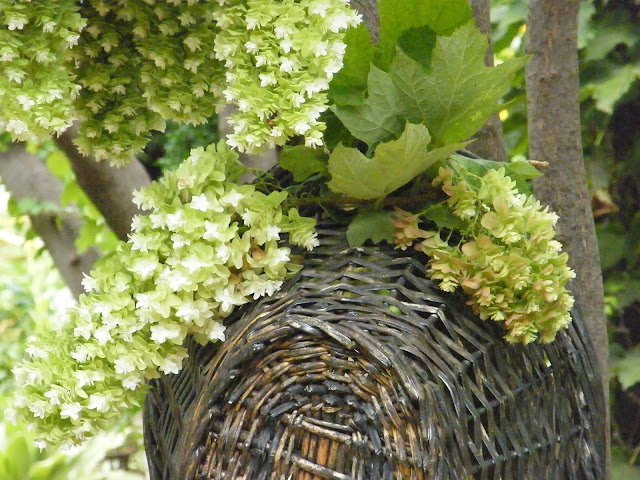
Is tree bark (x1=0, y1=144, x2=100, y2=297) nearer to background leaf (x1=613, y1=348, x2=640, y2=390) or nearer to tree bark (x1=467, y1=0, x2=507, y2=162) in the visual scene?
tree bark (x1=467, y1=0, x2=507, y2=162)

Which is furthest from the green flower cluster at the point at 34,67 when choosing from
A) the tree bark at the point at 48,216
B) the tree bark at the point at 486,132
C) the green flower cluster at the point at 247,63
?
the tree bark at the point at 48,216

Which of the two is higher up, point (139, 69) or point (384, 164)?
point (139, 69)

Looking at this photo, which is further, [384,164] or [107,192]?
[107,192]

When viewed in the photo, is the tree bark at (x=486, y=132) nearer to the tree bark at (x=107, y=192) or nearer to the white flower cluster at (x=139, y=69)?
the white flower cluster at (x=139, y=69)

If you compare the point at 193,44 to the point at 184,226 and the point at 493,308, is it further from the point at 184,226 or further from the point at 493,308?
the point at 493,308

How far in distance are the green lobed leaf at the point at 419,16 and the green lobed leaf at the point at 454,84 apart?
0.05 meters

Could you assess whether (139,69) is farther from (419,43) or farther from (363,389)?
(363,389)

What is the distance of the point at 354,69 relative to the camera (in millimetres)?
601

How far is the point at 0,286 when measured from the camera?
317 cm

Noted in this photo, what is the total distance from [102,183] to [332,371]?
1.94ft

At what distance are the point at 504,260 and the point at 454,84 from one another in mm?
141

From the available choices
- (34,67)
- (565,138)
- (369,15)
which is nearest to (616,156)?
(565,138)

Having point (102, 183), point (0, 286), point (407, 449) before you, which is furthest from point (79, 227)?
point (0, 286)

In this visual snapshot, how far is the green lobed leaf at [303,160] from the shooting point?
599 millimetres
